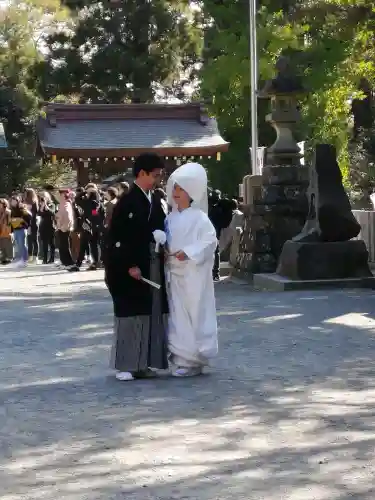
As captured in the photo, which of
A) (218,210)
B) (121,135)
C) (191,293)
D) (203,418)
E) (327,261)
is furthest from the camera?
(121,135)

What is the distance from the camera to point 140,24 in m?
49.6

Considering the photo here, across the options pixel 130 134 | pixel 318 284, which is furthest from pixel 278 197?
pixel 130 134

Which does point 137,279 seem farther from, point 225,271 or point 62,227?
point 62,227

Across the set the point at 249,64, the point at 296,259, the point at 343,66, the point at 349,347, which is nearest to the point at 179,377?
the point at 349,347

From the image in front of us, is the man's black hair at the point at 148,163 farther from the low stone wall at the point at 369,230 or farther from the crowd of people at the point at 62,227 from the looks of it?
the low stone wall at the point at 369,230

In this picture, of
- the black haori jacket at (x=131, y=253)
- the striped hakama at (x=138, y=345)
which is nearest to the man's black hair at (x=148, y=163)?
the black haori jacket at (x=131, y=253)

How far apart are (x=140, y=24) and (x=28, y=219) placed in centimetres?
2382

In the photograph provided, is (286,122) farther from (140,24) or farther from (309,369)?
(140,24)

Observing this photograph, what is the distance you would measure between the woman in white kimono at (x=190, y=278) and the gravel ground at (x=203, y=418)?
25 cm

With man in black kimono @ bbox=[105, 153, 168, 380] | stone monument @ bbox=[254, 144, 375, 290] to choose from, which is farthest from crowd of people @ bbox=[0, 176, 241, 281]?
man in black kimono @ bbox=[105, 153, 168, 380]

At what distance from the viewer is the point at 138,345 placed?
8.89 m

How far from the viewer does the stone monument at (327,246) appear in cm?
1712

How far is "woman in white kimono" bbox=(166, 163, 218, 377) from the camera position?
8.98 metres

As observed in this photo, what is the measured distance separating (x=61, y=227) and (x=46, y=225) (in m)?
3.21
